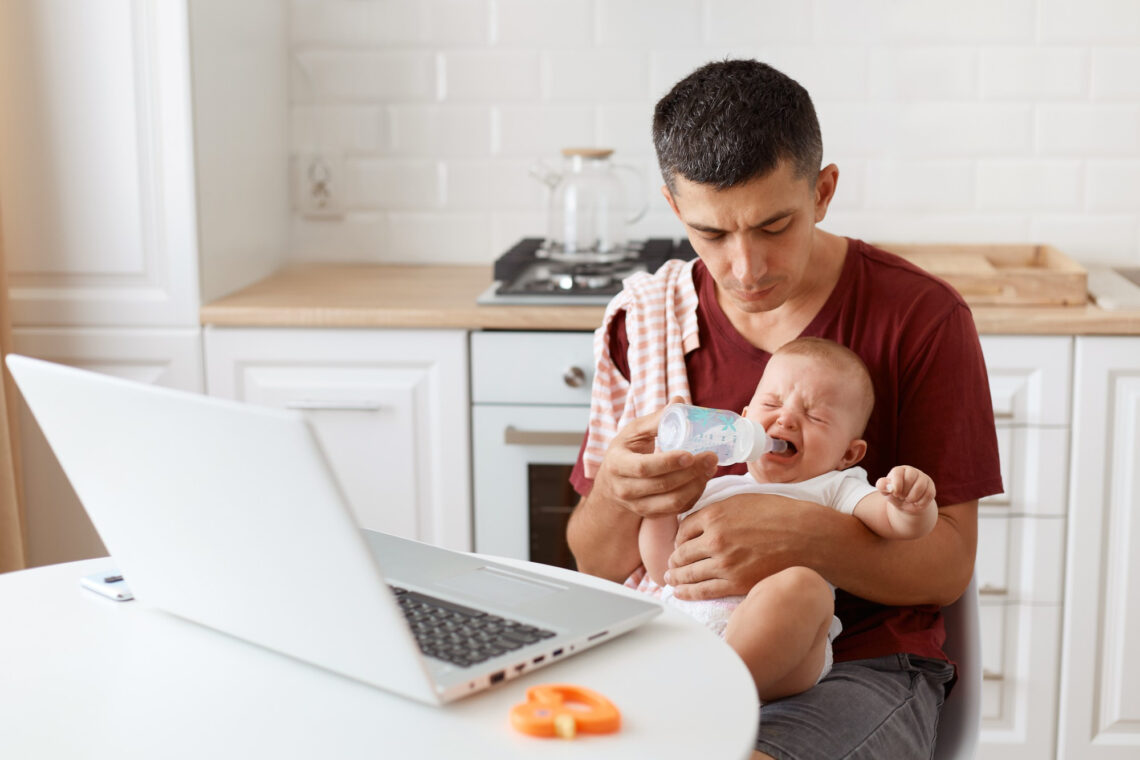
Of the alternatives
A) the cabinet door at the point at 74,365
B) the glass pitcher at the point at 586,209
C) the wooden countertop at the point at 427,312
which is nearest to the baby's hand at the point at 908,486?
the wooden countertop at the point at 427,312

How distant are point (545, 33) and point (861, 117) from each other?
0.72m

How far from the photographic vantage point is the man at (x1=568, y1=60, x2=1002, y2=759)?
130cm

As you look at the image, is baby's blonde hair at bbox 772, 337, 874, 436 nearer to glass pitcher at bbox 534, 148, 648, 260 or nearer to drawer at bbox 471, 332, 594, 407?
drawer at bbox 471, 332, 594, 407

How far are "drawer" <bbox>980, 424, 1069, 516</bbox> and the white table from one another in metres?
1.37

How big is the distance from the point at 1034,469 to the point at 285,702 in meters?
1.68

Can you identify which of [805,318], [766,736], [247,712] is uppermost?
[805,318]

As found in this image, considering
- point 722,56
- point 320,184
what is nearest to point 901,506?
point 722,56

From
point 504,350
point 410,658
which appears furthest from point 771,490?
point 504,350

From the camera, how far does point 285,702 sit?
2.93 ft

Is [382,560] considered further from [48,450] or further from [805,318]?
[48,450]

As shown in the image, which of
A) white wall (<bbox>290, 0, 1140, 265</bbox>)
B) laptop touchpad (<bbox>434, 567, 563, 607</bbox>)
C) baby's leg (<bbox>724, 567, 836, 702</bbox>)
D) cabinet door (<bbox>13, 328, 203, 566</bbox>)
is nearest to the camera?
laptop touchpad (<bbox>434, 567, 563, 607</bbox>)

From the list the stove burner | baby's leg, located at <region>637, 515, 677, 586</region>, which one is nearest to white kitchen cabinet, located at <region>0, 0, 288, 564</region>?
the stove burner

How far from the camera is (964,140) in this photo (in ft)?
8.86

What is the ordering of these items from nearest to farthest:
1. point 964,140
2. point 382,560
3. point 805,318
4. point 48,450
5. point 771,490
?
point 382,560
point 771,490
point 805,318
point 48,450
point 964,140
